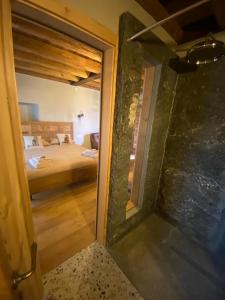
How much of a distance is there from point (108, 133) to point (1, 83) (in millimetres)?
838

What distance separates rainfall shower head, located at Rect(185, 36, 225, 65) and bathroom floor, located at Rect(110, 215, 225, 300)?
203 centimetres

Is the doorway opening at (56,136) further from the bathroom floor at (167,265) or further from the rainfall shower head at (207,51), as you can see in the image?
the rainfall shower head at (207,51)

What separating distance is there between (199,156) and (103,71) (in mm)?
1430

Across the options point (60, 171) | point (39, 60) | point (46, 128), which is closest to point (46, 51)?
point (39, 60)

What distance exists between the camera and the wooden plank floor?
1.63 meters

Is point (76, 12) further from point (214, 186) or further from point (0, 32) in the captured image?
point (214, 186)

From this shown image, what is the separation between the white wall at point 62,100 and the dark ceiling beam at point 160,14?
12.0 ft

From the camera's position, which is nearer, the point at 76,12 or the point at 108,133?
the point at 76,12

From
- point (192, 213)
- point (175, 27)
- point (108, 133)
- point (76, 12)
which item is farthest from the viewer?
point (192, 213)

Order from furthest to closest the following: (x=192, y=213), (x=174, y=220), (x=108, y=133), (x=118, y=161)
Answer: (x=174, y=220), (x=192, y=213), (x=118, y=161), (x=108, y=133)

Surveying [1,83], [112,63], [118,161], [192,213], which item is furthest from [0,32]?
[192,213]

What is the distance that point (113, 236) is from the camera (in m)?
1.68

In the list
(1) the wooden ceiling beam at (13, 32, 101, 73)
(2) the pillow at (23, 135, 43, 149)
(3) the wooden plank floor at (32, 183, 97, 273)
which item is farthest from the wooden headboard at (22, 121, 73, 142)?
(1) the wooden ceiling beam at (13, 32, 101, 73)

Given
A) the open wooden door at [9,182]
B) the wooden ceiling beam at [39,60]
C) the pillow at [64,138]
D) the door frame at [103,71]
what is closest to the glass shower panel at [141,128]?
the door frame at [103,71]
